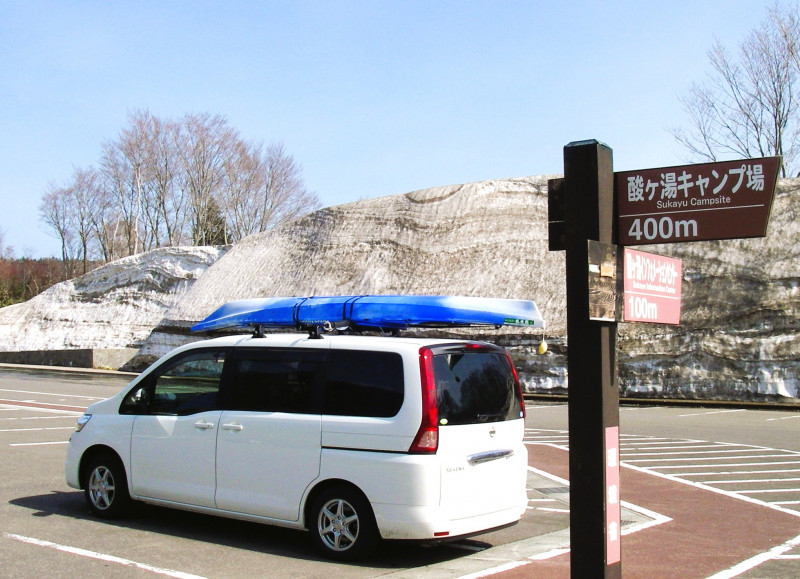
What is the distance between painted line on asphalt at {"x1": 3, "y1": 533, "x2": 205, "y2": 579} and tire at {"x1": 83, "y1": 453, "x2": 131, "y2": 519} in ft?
2.96

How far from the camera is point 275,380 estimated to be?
7.18 meters

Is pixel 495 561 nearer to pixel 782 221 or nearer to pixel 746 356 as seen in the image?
pixel 746 356

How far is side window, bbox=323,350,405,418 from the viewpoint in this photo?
652 cm

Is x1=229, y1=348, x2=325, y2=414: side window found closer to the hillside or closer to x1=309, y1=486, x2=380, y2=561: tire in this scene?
x1=309, y1=486, x2=380, y2=561: tire

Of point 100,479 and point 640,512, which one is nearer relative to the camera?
point 100,479

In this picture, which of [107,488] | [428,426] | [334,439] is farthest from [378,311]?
[428,426]

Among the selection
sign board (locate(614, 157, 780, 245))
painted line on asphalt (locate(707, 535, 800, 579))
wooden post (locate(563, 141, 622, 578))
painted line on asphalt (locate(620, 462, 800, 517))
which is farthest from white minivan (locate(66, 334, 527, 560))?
painted line on asphalt (locate(620, 462, 800, 517))

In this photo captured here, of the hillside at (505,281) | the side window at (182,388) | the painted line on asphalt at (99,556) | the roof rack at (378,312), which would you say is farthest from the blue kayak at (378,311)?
the hillside at (505,281)

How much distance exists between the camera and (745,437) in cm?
1561

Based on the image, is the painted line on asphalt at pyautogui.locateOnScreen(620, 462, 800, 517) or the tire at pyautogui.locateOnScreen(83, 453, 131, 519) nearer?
the tire at pyautogui.locateOnScreen(83, 453, 131, 519)

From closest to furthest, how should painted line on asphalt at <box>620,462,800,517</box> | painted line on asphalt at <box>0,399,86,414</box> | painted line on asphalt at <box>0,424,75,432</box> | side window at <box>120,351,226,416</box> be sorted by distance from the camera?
1. side window at <box>120,351,226,416</box>
2. painted line on asphalt at <box>620,462,800,517</box>
3. painted line on asphalt at <box>0,424,75,432</box>
4. painted line on asphalt at <box>0,399,86,414</box>

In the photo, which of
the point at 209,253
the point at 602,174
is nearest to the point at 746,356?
the point at 602,174

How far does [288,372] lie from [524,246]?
28985mm

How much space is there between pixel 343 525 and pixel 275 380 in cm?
143
